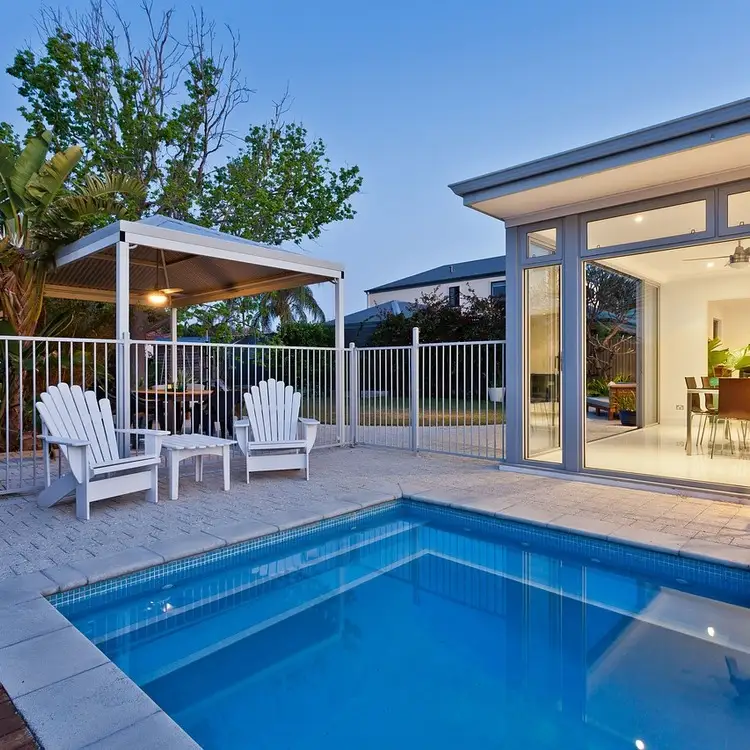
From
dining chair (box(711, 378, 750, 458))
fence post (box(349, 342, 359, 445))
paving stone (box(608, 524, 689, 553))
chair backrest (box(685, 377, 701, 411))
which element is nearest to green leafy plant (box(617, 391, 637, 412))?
chair backrest (box(685, 377, 701, 411))

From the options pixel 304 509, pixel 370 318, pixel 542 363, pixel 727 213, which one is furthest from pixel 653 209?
pixel 370 318

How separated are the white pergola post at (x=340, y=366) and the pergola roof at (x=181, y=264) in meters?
0.32

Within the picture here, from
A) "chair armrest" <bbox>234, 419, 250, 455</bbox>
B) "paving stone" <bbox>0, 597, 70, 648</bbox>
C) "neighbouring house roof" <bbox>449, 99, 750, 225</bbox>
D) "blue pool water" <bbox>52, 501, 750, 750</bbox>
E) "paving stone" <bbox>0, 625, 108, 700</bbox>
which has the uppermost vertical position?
"neighbouring house roof" <bbox>449, 99, 750, 225</bbox>

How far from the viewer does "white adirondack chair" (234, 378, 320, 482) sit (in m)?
5.95

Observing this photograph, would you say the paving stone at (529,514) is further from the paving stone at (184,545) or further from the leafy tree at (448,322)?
the leafy tree at (448,322)

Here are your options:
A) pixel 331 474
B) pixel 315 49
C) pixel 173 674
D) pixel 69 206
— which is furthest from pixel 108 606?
pixel 315 49

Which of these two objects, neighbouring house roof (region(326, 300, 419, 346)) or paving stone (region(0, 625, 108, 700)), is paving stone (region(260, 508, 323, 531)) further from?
neighbouring house roof (region(326, 300, 419, 346))

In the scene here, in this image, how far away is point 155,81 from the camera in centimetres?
1361

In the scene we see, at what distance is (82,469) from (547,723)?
12.6 feet

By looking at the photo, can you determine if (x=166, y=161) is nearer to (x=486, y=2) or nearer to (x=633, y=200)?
(x=486, y=2)

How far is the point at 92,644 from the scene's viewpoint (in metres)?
2.54

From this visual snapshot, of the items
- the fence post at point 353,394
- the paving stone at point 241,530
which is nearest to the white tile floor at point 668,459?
the fence post at point 353,394

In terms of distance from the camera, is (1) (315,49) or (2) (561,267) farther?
(1) (315,49)

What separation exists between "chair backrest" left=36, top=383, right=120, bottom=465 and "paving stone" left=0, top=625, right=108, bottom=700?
2404 mm
